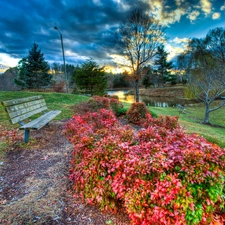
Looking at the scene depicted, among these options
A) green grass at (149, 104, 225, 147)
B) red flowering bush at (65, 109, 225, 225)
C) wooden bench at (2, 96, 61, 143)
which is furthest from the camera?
green grass at (149, 104, 225, 147)

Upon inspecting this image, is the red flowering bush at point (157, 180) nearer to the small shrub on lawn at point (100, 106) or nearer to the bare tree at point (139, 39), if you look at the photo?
the small shrub on lawn at point (100, 106)

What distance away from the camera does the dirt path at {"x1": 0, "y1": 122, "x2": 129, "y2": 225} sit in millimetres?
1623

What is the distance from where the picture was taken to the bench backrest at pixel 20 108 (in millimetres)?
3210

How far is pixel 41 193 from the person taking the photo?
6.50 ft

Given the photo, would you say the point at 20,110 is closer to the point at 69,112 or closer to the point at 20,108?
the point at 20,108

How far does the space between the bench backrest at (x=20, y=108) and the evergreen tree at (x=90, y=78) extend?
13191 millimetres

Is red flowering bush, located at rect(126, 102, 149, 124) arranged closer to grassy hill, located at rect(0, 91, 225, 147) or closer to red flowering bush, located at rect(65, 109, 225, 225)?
grassy hill, located at rect(0, 91, 225, 147)

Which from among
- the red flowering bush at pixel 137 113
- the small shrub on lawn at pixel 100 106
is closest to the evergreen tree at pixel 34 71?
the small shrub on lawn at pixel 100 106

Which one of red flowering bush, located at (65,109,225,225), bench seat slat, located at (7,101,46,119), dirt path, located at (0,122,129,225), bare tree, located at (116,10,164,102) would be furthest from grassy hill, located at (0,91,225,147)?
bare tree, located at (116,10,164,102)

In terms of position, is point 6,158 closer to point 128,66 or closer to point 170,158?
point 170,158

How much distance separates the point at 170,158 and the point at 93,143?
111cm

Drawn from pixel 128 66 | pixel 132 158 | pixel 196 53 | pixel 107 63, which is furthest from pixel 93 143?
pixel 196 53

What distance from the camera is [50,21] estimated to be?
14.6m

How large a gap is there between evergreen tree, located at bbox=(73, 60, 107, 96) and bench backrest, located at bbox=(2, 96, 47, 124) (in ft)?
43.3
